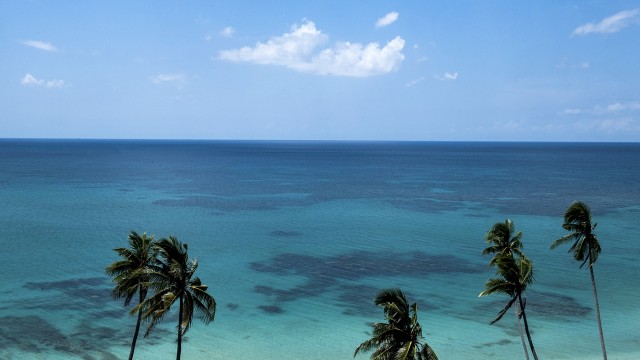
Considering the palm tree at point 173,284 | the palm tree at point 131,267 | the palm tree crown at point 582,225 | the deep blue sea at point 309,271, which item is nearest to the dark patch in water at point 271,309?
the deep blue sea at point 309,271

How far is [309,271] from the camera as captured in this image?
2283 inches

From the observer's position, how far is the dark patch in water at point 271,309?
45750mm

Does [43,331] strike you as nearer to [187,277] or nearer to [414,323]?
[187,277]

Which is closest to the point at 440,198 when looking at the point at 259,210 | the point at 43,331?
the point at 259,210

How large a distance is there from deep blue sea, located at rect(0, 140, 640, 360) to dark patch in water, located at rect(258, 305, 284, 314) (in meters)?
0.19

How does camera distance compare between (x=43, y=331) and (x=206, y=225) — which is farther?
(x=206, y=225)

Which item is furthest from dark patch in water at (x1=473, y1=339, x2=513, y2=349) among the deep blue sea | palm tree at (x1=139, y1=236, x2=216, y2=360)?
palm tree at (x1=139, y1=236, x2=216, y2=360)

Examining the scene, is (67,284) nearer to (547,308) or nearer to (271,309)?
(271,309)

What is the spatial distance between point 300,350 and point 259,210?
206ft

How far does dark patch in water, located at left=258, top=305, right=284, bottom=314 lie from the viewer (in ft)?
150

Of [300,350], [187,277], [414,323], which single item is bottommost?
[300,350]

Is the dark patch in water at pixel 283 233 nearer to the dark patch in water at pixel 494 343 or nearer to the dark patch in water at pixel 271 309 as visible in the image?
the dark patch in water at pixel 271 309

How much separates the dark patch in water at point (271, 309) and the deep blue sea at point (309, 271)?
19 centimetres

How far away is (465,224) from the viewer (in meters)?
85.4
